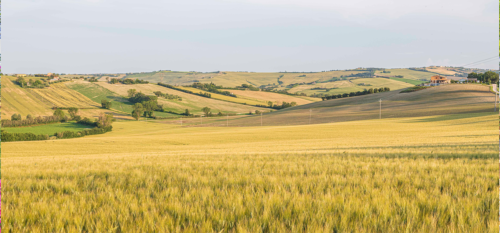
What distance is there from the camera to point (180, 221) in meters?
3.39

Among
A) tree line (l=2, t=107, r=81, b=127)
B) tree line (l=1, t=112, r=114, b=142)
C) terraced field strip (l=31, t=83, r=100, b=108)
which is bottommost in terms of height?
tree line (l=1, t=112, r=114, b=142)

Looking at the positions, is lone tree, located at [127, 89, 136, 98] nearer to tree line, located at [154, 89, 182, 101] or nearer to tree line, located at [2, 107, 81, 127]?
tree line, located at [154, 89, 182, 101]

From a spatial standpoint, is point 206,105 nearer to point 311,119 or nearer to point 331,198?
point 311,119

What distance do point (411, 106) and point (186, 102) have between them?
114527 mm

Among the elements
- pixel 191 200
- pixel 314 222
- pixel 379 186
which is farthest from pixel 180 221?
pixel 379 186

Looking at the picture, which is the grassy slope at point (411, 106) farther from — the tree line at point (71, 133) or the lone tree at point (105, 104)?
the lone tree at point (105, 104)

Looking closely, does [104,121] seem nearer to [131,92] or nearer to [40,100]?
[40,100]

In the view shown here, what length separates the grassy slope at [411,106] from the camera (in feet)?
304

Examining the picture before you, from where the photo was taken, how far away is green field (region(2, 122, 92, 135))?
85562 mm

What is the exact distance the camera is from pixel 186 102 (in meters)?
169

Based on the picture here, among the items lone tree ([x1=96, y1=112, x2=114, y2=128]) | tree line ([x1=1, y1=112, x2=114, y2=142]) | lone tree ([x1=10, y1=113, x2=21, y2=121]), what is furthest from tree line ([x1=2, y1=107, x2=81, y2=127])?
lone tree ([x1=96, y1=112, x2=114, y2=128])

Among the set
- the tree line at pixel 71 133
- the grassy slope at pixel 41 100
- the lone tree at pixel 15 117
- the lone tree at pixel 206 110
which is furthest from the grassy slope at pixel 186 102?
the lone tree at pixel 15 117

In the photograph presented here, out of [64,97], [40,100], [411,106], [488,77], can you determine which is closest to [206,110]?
[64,97]

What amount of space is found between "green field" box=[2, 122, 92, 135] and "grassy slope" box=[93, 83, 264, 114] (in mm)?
55158
